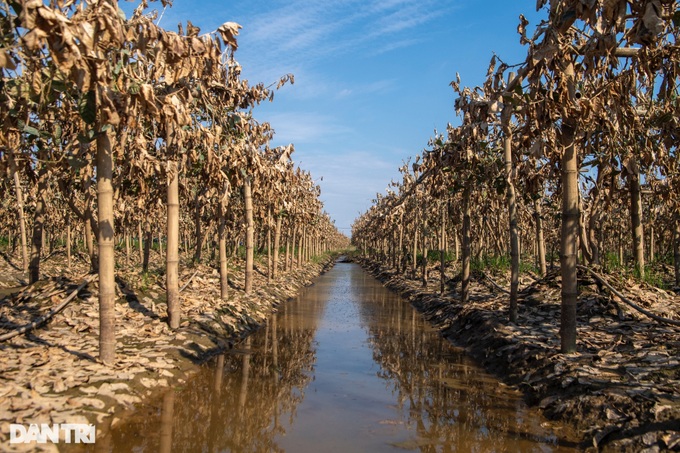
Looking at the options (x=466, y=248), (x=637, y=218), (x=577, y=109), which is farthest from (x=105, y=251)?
(x=637, y=218)

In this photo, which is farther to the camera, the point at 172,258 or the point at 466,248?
the point at 466,248

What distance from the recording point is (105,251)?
7.67 meters

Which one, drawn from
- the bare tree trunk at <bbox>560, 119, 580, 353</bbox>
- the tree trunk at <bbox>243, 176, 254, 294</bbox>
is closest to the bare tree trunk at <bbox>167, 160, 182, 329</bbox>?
the tree trunk at <bbox>243, 176, 254, 294</bbox>

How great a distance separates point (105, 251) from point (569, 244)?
7484mm

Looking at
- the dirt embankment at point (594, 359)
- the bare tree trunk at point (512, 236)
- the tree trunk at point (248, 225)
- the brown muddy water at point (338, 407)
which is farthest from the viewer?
the tree trunk at point (248, 225)

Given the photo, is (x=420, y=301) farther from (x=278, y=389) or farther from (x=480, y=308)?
(x=278, y=389)

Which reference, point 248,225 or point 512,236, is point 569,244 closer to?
point 512,236

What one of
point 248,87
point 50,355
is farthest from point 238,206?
point 50,355

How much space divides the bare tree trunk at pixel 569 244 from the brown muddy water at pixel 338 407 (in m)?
1.43

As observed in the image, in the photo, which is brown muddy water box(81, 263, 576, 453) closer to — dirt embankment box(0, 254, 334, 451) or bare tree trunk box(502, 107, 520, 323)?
dirt embankment box(0, 254, 334, 451)

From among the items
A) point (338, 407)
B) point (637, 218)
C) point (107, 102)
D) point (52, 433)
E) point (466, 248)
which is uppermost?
point (107, 102)

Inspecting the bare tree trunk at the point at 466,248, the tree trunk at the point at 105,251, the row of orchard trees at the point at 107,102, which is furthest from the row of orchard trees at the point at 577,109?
the tree trunk at the point at 105,251

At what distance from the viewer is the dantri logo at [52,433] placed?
16.6ft

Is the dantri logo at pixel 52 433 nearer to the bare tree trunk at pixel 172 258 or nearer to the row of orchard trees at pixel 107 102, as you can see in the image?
the row of orchard trees at pixel 107 102
